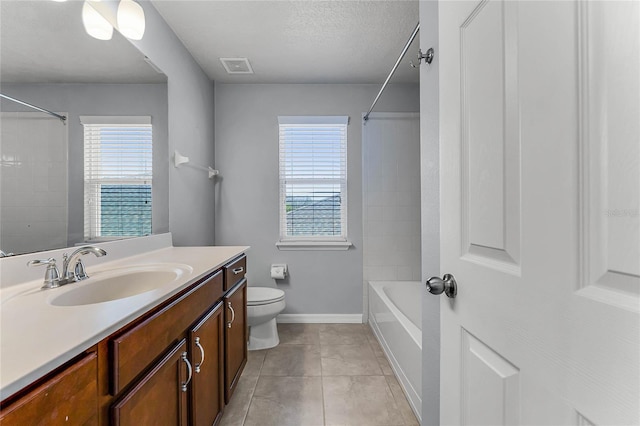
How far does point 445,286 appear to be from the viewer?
75cm

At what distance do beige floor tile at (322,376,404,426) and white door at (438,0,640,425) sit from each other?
3.18 feet

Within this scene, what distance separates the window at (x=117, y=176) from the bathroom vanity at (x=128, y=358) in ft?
0.75

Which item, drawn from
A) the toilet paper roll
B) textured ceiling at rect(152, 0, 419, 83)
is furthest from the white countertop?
textured ceiling at rect(152, 0, 419, 83)

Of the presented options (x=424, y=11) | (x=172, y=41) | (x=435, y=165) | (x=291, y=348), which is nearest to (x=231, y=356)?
(x=291, y=348)

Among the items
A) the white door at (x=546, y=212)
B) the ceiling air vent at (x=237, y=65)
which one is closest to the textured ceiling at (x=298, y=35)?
the ceiling air vent at (x=237, y=65)

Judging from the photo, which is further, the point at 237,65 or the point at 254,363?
the point at 237,65

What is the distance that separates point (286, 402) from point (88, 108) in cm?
183

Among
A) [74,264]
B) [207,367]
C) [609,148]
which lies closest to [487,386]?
[609,148]

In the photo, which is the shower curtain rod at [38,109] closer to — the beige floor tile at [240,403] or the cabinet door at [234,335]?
the cabinet door at [234,335]

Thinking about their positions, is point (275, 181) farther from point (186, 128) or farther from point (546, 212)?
point (546, 212)

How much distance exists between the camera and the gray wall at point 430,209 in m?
1.01

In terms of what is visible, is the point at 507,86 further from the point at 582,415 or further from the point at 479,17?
the point at 582,415

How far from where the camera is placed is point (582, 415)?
405 millimetres

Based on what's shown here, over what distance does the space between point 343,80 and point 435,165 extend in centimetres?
209
